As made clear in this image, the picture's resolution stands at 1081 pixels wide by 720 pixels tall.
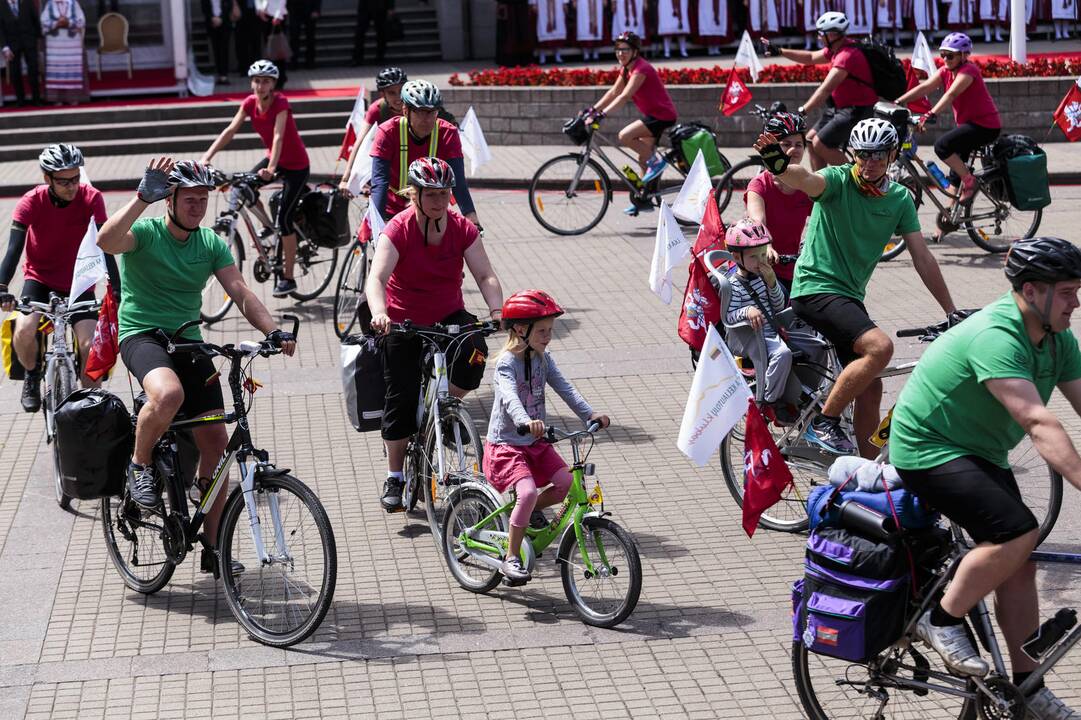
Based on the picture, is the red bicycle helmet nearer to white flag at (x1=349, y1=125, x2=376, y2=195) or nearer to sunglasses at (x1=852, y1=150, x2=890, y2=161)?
sunglasses at (x1=852, y1=150, x2=890, y2=161)

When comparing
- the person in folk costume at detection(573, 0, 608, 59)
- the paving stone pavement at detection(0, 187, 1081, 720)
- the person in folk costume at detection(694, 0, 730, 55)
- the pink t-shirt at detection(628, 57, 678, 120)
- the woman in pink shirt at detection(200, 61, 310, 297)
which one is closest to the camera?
the paving stone pavement at detection(0, 187, 1081, 720)

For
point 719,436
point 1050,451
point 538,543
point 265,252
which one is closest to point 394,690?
point 538,543

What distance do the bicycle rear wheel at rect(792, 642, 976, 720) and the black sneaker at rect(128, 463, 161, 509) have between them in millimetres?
2988

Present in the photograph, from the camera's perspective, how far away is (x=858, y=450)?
7.35m

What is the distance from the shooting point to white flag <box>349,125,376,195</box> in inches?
464

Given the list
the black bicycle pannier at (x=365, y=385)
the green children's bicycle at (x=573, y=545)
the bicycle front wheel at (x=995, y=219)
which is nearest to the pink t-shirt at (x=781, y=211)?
the black bicycle pannier at (x=365, y=385)

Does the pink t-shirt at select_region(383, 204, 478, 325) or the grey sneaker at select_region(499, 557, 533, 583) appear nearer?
the grey sneaker at select_region(499, 557, 533, 583)

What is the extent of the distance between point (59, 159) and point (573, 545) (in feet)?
13.6

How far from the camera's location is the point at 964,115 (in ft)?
45.0

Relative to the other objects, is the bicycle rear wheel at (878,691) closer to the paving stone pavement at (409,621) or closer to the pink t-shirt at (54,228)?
the paving stone pavement at (409,621)

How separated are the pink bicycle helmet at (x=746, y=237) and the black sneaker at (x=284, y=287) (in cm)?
575

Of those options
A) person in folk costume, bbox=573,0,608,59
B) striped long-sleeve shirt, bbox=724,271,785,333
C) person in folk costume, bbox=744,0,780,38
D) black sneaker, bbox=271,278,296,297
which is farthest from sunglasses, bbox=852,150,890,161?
person in folk costume, bbox=744,0,780,38

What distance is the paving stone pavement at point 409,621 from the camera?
5.82 m

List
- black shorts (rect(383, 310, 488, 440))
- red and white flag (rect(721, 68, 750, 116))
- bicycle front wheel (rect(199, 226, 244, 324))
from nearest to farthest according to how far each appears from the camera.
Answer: black shorts (rect(383, 310, 488, 440)) → bicycle front wheel (rect(199, 226, 244, 324)) → red and white flag (rect(721, 68, 750, 116))
